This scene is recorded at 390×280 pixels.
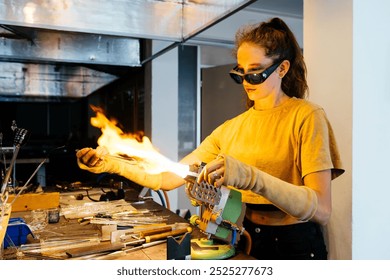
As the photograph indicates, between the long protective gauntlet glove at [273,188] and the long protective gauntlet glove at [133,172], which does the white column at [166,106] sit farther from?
the long protective gauntlet glove at [273,188]

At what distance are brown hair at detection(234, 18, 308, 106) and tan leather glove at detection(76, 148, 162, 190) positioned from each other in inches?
27.7

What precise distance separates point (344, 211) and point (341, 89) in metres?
0.52

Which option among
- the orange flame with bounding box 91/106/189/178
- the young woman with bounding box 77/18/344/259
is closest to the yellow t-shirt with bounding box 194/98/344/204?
the young woman with bounding box 77/18/344/259

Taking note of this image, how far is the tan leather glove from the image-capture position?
1.50 meters

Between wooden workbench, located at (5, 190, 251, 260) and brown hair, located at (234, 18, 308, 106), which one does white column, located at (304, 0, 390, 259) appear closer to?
brown hair, located at (234, 18, 308, 106)

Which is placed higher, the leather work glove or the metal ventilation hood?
the metal ventilation hood

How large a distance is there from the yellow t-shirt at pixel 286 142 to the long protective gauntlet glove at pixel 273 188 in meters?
0.13

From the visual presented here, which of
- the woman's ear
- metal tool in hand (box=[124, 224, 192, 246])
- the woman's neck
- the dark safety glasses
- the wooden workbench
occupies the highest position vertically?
the woman's ear

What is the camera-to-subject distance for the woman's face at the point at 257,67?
135 centimetres

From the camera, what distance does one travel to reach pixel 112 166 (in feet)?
5.10

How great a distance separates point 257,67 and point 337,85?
0.42 m
